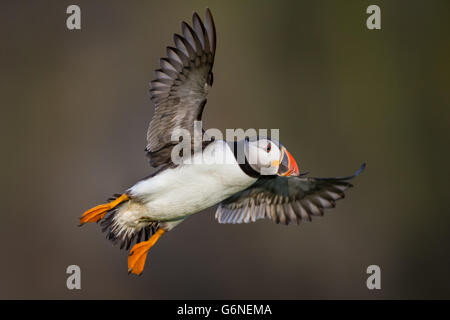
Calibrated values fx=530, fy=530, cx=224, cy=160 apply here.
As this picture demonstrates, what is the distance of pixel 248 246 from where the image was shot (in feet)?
19.1

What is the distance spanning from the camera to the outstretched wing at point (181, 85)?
105 inches

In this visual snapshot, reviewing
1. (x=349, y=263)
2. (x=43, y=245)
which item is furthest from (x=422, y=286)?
(x=43, y=245)

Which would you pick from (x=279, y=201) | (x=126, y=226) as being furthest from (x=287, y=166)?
(x=126, y=226)

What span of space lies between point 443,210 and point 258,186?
4.07 meters

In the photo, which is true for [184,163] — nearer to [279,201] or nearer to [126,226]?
[126,226]

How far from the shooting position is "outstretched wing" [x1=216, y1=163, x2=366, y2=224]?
3195 millimetres

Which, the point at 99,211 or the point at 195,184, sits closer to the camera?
the point at 195,184

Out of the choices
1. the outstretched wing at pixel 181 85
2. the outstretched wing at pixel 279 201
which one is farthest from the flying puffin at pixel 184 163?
the outstretched wing at pixel 279 201

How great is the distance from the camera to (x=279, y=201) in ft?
10.9

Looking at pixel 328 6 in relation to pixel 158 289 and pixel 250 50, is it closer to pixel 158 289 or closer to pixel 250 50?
pixel 250 50

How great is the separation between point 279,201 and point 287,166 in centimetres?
65

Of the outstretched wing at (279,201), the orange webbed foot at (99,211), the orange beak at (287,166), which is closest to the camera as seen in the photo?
the orange beak at (287,166)

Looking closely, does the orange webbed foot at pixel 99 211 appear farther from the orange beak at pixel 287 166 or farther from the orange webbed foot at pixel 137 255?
the orange beak at pixel 287 166

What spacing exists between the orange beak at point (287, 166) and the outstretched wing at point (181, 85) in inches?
19.7
